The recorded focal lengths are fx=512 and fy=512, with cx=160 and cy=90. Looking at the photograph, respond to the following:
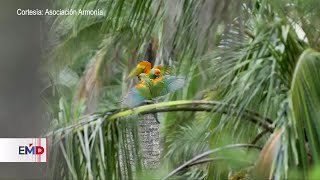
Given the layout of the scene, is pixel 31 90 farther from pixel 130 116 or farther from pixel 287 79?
pixel 287 79

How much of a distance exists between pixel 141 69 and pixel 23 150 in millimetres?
521

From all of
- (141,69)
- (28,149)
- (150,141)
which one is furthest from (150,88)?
(28,149)

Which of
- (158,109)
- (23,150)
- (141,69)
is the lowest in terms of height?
(23,150)

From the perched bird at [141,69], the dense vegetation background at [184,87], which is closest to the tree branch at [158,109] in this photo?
the dense vegetation background at [184,87]

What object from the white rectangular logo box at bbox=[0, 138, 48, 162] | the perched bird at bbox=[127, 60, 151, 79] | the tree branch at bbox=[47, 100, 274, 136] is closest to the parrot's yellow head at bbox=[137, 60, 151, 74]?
the perched bird at bbox=[127, 60, 151, 79]

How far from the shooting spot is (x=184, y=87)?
1.88 m

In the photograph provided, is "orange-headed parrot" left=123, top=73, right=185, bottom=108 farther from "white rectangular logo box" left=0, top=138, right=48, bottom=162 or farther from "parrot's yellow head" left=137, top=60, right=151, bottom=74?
"white rectangular logo box" left=0, top=138, right=48, bottom=162

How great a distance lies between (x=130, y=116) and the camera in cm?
187

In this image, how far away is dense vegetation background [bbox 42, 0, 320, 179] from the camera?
5.61 ft

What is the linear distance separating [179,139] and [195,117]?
0.38ft

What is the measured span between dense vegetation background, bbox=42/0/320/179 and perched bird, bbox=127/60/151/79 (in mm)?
24

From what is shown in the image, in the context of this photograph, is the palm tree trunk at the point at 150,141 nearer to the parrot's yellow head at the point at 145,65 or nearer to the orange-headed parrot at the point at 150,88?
the orange-headed parrot at the point at 150,88

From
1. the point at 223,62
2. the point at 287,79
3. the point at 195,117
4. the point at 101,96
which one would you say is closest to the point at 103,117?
the point at 101,96

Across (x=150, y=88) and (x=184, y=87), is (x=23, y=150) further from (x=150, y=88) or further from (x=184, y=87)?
(x=184, y=87)
